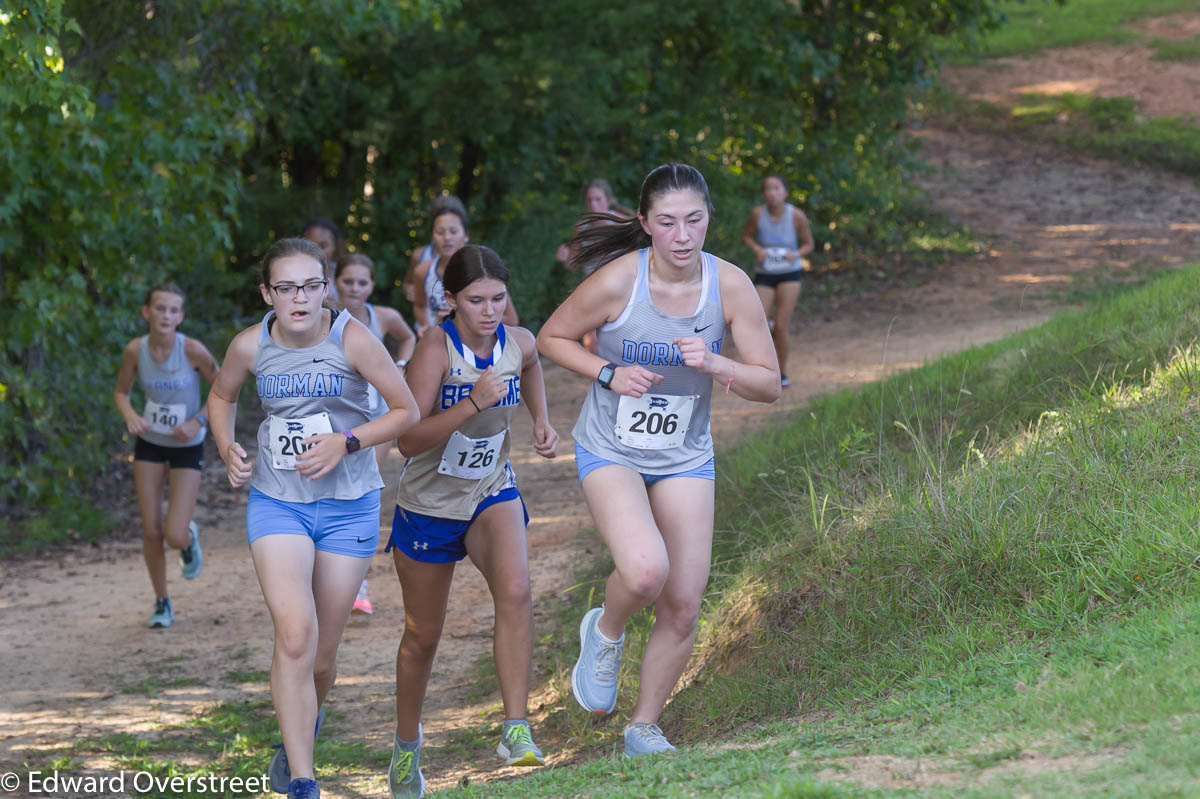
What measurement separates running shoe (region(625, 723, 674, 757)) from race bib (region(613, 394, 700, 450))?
1025mm

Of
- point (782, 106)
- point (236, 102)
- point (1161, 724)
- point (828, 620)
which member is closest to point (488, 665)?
point (828, 620)

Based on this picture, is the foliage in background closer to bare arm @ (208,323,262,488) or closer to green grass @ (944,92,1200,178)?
bare arm @ (208,323,262,488)

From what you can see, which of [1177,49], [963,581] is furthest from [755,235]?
A: [1177,49]

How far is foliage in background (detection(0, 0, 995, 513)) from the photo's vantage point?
956 cm

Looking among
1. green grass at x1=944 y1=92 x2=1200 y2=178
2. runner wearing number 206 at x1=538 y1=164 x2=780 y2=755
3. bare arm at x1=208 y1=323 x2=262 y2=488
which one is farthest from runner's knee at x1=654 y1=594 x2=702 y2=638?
green grass at x1=944 y1=92 x2=1200 y2=178

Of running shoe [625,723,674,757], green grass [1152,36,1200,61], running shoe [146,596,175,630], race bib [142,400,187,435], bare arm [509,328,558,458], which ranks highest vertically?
green grass [1152,36,1200,61]

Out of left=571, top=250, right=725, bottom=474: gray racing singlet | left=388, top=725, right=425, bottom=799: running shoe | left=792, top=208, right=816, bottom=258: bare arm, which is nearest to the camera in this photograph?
left=571, top=250, right=725, bottom=474: gray racing singlet

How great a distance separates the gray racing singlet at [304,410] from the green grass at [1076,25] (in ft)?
86.9

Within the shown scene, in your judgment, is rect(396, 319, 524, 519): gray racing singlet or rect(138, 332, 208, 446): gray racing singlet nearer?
rect(396, 319, 524, 519): gray racing singlet

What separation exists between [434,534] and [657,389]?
105 centimetres

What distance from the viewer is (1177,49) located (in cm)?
2672

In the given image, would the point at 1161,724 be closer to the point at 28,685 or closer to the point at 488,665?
the point at 488,665

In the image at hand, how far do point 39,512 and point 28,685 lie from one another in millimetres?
3555

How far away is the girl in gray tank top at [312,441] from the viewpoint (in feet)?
15.0
